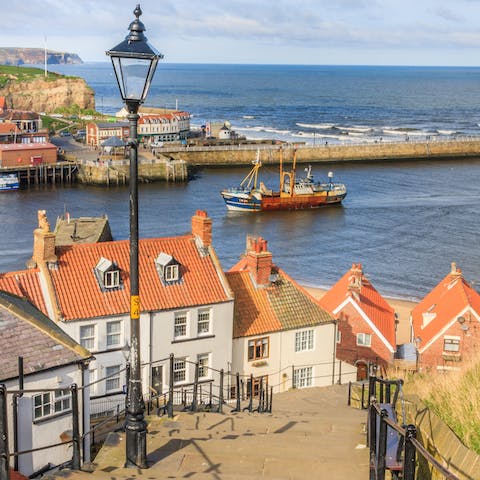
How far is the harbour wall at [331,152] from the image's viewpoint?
122m

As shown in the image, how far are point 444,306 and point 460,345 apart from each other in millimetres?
3207

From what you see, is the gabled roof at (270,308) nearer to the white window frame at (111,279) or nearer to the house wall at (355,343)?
the house wall at (355,343)

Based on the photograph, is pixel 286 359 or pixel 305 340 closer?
pixel 286 359

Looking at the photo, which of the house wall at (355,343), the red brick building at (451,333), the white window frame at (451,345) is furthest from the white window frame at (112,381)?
the white window frame at (451,345)

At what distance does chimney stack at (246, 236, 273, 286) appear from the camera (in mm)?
32250

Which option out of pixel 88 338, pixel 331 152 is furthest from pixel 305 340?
pixel 331 152

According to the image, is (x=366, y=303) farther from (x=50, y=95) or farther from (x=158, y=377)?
(x=50, y=95)

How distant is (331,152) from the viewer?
127062mm

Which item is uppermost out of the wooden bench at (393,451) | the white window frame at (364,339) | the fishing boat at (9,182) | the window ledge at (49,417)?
the wooden bench at (393,451)

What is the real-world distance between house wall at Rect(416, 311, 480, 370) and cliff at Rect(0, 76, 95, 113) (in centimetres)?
16489

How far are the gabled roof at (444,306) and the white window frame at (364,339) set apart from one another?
2.25 m

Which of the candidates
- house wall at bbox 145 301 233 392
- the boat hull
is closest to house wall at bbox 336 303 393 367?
house wall at bbox 145 301 233 392

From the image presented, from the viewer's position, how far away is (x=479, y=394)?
1230 cm

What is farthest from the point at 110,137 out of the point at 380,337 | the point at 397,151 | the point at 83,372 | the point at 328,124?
the point at 83,372
